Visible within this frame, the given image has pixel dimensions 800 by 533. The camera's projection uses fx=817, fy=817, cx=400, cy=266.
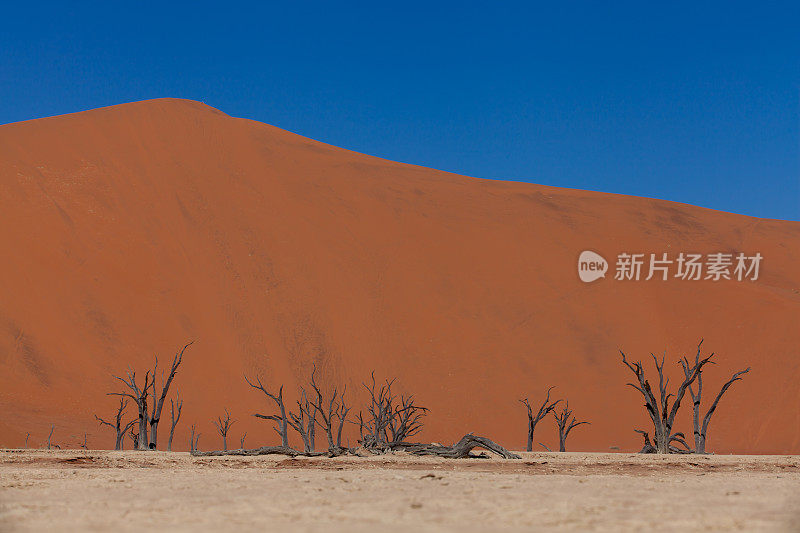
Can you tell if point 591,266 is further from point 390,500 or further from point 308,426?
point 390,500

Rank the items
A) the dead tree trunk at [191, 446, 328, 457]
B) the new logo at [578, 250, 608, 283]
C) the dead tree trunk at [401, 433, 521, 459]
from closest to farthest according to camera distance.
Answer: the dead tree trunk at [401, 433, 521, 459] < the dead tree trunk at [191, 446, 328, 457] < the new logo at [578, 250, 608, 283]

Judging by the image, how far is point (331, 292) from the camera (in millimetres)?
47094

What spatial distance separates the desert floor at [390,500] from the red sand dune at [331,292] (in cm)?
2093

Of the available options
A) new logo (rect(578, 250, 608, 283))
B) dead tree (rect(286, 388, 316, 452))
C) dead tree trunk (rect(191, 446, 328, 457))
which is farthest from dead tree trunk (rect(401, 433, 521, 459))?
new logo (rect(578, 250, 608, 283))

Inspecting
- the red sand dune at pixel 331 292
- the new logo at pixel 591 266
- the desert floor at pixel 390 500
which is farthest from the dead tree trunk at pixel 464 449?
the new logo at pixel 591 266

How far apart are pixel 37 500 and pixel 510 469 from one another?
737cm

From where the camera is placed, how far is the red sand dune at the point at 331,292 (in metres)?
38.2

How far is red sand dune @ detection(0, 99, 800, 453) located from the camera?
1506 inches

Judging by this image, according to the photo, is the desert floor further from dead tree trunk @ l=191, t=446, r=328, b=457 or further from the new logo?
the new logo

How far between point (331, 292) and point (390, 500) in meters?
39.9

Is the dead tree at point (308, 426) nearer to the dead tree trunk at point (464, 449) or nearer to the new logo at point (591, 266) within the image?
the dead tree trunk at point (464, 449)

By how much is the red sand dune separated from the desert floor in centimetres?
2093

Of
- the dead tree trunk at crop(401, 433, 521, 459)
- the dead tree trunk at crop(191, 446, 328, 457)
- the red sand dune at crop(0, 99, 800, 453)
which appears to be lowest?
the dead tree trunk at crop(191, 446, 328, 457)

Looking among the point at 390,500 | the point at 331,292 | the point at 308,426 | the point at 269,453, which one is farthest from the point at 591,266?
the point at 390,500
